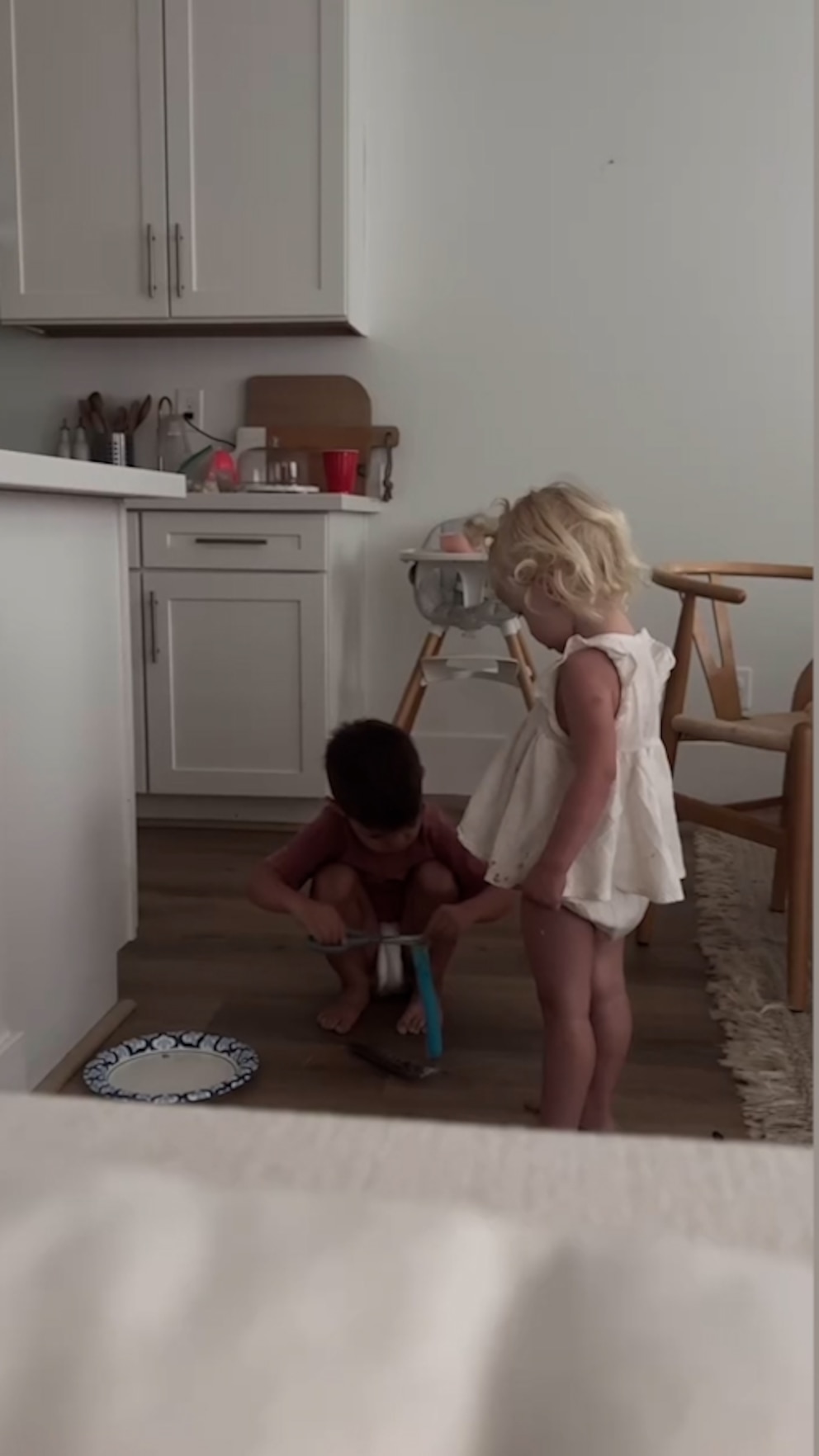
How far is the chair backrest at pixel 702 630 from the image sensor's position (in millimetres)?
2330

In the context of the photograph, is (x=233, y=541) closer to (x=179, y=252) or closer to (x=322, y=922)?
(x=179, y=252)

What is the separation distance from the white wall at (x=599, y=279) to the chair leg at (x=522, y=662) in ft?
1.00

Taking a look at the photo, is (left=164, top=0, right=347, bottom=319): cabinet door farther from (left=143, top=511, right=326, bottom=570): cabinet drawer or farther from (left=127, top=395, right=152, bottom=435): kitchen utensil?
(left=143, top=511, right=326, bottom=570): cabinet drawer

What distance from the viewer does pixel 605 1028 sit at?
165 centimetres

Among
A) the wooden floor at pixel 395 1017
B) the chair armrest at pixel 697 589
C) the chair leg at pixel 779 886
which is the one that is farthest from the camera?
the chair leg at pixel 779 886

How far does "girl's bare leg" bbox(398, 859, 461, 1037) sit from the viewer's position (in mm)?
1999

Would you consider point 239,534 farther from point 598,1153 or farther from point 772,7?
point 598,1153

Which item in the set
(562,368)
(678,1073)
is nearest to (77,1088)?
(678,1073)

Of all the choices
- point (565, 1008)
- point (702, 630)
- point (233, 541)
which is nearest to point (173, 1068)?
point (565, 1008)

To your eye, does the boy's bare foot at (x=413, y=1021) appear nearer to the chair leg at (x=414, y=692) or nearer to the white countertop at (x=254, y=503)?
the chair leg at (x=414, y=692)

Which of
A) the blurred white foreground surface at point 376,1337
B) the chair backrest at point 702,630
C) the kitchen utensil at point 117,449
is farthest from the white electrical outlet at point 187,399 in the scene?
the blurred white foreground surface at point 376,1337

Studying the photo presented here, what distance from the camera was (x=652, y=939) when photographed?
8.00ft

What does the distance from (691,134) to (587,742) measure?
241cm

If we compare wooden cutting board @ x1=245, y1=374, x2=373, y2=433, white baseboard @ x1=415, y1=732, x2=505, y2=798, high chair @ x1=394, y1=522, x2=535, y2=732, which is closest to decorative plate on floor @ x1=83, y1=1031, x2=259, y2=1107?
high chair @ x1=394, y1=522, x2=535, y2=732
